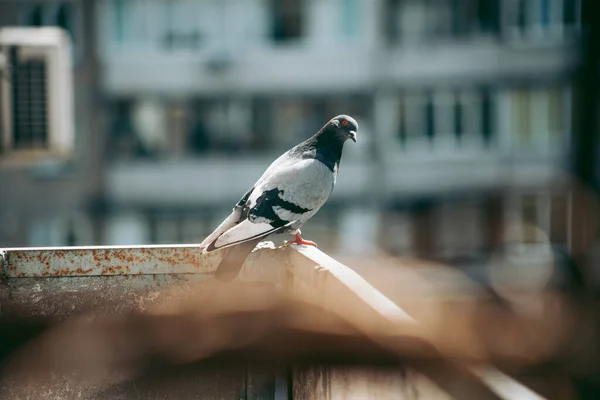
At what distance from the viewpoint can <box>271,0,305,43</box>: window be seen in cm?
1414

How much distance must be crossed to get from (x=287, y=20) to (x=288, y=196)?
427 inches

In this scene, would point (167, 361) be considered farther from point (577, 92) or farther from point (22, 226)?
point (577, 92)

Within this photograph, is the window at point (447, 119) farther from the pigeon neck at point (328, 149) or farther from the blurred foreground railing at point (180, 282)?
the blurred foreground railing at point (180, 282)

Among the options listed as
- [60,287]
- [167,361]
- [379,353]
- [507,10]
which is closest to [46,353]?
[167,361]

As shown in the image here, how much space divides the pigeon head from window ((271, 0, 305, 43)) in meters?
9.95

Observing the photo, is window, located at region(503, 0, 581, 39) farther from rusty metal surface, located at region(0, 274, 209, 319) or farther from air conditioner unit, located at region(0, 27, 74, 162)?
rusty metal surface, located at region(0, 274, 209, 319)

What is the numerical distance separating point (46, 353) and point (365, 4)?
13.3 m

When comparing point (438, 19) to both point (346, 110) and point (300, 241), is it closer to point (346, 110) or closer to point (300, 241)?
point (346, 110)

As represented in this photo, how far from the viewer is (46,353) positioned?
4.75ft

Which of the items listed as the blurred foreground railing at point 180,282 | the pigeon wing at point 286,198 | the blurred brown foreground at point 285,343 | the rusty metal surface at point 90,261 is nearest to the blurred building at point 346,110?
the pigeon wing at point 286,198

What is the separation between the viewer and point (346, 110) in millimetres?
14523

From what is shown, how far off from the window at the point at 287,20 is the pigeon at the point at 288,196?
9991 mm

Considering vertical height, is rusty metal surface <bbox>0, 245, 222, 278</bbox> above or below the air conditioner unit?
below

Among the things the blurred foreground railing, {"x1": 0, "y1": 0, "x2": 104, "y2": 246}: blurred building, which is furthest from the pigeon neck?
{"x1": 0, "y1": 0, "x2": 104, "y2": 246}: blurred building
